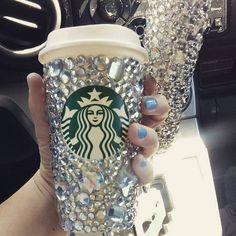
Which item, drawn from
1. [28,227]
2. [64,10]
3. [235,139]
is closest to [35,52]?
[64,10]

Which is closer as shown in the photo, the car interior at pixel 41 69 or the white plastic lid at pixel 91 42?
the white plastic lid at pixel 91 42

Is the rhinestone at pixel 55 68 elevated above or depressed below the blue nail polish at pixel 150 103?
above

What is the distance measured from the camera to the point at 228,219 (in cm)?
116

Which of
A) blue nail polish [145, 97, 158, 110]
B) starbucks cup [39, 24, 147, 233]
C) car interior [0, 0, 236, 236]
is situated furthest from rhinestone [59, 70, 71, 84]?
car interior [0, 0, 236, 236]

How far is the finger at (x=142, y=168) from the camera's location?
57cm

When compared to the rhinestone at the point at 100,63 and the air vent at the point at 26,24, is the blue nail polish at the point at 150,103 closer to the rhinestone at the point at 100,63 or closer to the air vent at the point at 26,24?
the rhinestone at the point at 100,63

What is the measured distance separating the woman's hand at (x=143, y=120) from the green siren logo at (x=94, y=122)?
2cm

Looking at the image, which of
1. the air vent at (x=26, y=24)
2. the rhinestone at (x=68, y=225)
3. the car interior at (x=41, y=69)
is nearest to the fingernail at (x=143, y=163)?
the rhinestone at (x=68, y=225)

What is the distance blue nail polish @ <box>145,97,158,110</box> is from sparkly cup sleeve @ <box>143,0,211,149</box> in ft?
0.36

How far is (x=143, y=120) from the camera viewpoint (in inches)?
24.4

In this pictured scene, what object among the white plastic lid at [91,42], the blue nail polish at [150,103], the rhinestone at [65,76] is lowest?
the blue nail polish at [150,103]

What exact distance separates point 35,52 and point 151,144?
0.45 meters

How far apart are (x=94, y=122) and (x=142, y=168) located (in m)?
0.09

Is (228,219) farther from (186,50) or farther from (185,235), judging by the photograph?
(186,50)
